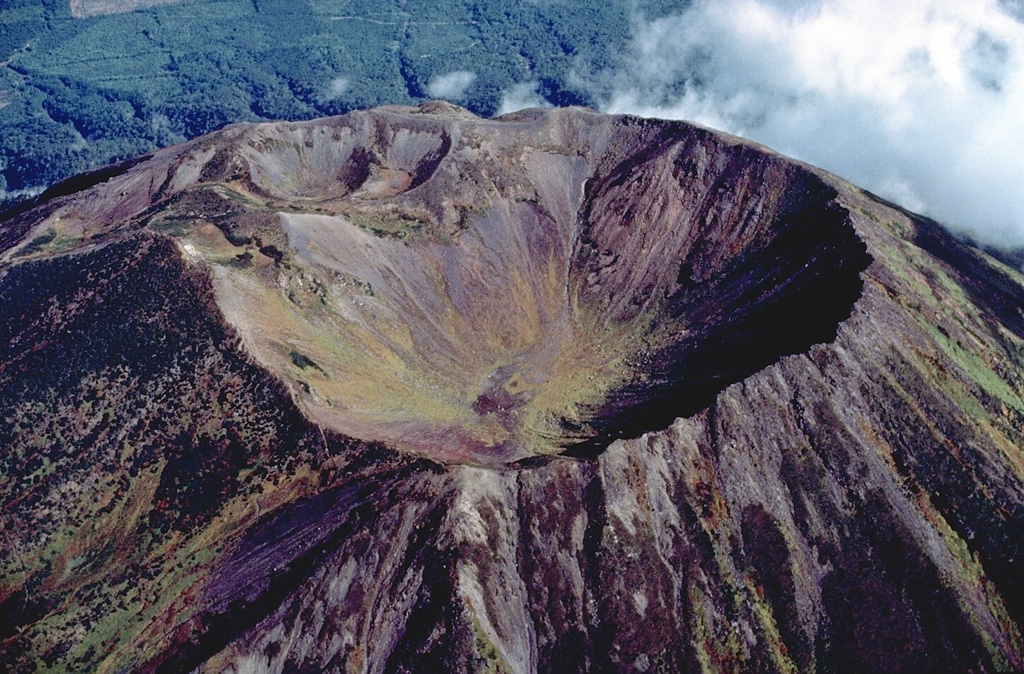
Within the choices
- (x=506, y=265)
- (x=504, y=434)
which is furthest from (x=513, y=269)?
(x=504, y=434)

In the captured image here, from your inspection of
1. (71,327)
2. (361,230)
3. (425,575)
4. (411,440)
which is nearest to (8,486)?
(71,327)

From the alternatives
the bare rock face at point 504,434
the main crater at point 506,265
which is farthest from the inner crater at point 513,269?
the bare rock face at point 504,434

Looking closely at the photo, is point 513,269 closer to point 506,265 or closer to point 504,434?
point 506,265

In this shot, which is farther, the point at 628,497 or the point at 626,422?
the point at 626,422

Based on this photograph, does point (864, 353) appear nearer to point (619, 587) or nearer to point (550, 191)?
point (619, 587)

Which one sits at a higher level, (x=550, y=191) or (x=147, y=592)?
(x=550, y=191)
